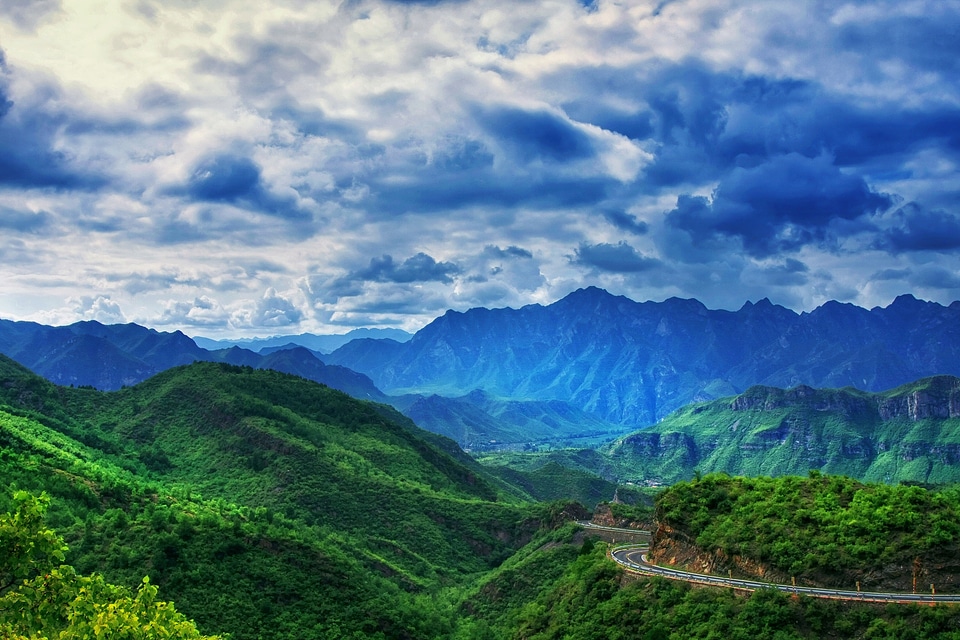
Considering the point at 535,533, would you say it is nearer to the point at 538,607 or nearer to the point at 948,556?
the point at 538,607

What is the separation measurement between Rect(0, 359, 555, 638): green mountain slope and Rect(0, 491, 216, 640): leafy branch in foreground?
67701 mm

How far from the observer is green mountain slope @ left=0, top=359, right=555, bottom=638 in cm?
10056

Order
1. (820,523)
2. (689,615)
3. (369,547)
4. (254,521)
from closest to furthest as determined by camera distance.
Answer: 1. (689,615)
2. (820,523)
3. (254,521)
4. (369,547)

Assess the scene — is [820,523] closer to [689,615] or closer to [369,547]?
[689,615]

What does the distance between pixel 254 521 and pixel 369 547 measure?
110ft

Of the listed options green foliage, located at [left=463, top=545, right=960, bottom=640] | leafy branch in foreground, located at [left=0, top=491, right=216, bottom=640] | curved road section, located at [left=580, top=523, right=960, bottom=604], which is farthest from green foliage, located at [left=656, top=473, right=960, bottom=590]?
leafy branch in foreground, located at [left=0, top=491, right=216, bottom=640]

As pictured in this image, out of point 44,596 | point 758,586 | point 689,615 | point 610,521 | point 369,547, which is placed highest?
point 44,596

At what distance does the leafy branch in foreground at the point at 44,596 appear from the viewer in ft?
98.1

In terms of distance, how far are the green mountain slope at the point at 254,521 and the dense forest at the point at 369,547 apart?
0.39 metres

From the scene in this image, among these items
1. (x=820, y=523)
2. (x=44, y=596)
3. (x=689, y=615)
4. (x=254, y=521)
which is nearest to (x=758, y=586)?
(x=689, y=615)

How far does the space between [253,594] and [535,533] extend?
86.8 metres

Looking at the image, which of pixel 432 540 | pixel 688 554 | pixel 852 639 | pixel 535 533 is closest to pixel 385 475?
pixel 432 540

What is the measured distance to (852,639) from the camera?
63375 millimetres

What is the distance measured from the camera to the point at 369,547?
155 m
